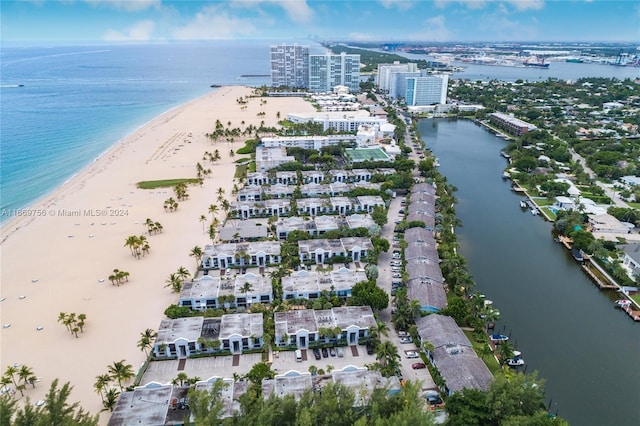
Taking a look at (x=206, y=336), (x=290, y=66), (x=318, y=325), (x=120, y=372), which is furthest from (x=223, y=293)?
(x=290, y=66)

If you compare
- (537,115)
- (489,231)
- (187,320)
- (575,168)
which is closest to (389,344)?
(187,320)

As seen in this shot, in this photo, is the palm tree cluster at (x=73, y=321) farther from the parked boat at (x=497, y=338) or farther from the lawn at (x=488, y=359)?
the parked boat at (x=497, y=338)

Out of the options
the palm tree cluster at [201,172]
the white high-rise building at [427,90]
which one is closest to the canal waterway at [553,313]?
the palm tree cluster at [201,172]

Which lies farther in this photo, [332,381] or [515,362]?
[515,362]

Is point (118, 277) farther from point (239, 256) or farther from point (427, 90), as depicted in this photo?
point (427, 90)

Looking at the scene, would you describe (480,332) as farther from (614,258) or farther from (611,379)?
(614,258)
